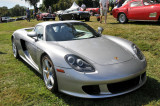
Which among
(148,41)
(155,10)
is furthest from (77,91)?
(155,10)

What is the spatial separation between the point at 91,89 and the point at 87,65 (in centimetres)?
34

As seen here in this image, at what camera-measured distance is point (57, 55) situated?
2.46 m

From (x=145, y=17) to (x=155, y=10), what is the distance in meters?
0.58

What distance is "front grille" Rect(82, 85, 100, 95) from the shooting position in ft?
7.34

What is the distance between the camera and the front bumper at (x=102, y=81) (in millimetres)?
2158

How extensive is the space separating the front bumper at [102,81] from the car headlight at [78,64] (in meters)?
0.08

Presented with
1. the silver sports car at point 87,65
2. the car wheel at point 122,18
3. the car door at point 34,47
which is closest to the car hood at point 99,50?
the silver sports car at point 87,65

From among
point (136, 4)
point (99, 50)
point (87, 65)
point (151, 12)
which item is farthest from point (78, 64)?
point (136, 4)

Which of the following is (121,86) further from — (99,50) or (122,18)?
(122,18)

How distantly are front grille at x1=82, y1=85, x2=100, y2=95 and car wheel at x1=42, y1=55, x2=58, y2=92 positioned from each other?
498 millimetres

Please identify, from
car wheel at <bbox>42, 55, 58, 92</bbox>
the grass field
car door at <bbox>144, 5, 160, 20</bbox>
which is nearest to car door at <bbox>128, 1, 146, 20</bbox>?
car door at <bbox>144, 5, 160, 20</bbox>

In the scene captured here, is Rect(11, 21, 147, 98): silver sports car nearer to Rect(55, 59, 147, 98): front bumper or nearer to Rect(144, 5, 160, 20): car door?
Rect(55, 59, 147, 98): front bumper

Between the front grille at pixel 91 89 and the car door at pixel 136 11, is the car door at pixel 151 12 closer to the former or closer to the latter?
the car door at pixel 136 11

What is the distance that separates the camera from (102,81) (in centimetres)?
214
